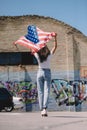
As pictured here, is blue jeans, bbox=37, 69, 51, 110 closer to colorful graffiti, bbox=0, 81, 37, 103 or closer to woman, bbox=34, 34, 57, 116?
woman, bbox=34, 34, 57, 116

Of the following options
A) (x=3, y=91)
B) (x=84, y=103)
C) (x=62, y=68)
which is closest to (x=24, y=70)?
(x=62, y=68)

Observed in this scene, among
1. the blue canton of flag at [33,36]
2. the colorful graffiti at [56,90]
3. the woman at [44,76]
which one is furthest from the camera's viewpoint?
the colorful graffiti at [56,90]

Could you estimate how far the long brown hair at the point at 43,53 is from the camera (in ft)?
31.5

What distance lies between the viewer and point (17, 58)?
103 feet

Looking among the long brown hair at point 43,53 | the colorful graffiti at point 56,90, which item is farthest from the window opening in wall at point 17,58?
the long brown hair at point 43,53

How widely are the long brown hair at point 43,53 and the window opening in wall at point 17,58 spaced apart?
844 inches

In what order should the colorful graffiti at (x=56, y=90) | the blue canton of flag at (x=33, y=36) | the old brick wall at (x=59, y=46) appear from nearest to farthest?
the blue canton of flag at (x=33, y=36) → the old brick wall at (x=59, y=46) → the colorful graffiti at (x=56, y=90)

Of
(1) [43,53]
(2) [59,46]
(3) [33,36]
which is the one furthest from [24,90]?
(1) [43,53]

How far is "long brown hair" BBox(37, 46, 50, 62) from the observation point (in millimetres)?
9609

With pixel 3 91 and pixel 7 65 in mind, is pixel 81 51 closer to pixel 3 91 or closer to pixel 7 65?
pixel 7 65

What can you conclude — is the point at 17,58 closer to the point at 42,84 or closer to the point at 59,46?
the point at 59,46

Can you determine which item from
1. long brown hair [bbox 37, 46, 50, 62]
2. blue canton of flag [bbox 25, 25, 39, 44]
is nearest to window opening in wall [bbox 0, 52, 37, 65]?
blue canton of flag [bbox 25, 25, 39, 44]

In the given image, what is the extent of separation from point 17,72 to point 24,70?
0.51m

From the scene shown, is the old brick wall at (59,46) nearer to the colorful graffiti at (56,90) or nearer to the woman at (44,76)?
the colorful graffiti at (56,90)
